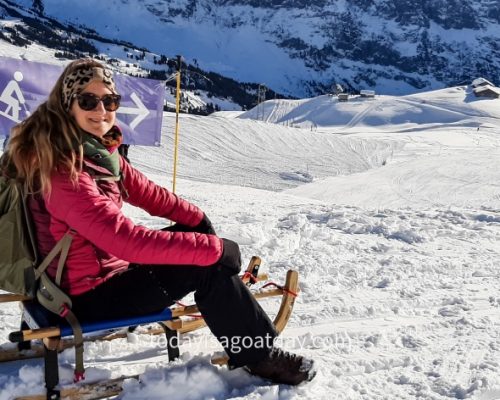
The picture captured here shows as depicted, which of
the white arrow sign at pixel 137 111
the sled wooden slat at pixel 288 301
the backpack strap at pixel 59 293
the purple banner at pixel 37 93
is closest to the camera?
the backpack strap at pixel 59 293

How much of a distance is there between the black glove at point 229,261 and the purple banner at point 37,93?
13.3ft

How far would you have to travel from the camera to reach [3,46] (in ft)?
424

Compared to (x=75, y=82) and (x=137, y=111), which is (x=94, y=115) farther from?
(x=137, y=111)

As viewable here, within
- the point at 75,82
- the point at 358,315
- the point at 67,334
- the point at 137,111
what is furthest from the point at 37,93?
the point at 67,334

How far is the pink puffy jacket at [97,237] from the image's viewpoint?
2113 mm

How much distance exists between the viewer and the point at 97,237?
2.13 meters

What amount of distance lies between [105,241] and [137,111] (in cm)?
509

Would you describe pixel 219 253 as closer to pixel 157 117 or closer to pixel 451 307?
pixel 451 307

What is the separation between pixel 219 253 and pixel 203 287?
0.57 ft

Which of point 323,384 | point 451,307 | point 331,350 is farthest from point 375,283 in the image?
point 323,384

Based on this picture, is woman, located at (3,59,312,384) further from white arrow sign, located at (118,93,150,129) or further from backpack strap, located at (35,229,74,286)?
white arrow sign, located at (118,93,150,129)

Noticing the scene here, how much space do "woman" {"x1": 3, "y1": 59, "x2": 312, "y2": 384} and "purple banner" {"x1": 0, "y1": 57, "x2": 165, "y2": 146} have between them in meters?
3.68

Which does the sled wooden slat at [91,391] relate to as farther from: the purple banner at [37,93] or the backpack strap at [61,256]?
the purple banner at [37,93]

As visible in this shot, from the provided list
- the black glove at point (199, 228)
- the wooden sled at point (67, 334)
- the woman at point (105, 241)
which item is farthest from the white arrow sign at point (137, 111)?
the woman at point (105, 241)
